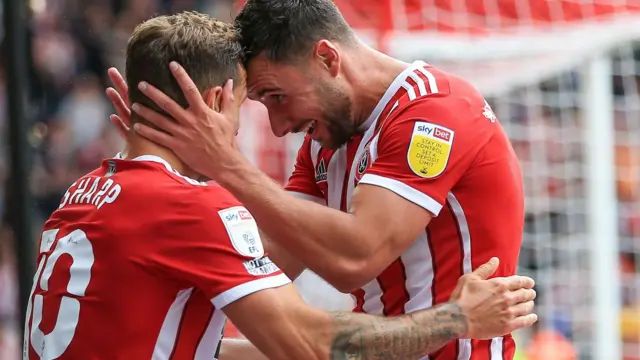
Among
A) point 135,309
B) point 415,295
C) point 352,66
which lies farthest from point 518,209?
point 135,309

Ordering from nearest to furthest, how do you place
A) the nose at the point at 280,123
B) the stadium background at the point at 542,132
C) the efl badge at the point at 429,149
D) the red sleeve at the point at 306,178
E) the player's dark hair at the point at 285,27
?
1. the efl badge at the point at 429,149
2. the player's dark hair at the point at 285,27
3. the nose at the point at 280,123
4. the red sleeve at the point at 306,178
5. the stadium background at the point at 542,132

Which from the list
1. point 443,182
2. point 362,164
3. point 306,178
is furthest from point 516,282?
point 306,178

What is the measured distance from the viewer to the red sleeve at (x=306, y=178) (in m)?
3.65

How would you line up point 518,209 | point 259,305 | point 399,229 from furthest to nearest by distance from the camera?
point 518,209 < point 399,229 < point 259,305

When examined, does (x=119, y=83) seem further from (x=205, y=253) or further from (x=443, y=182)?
(x=443, y=182)

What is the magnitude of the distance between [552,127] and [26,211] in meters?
4.99

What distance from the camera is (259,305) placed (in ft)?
8.35

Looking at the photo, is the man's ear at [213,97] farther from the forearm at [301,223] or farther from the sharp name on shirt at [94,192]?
the sharp name on shirt at [94,192]

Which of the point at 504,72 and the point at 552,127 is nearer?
the point at 504,72

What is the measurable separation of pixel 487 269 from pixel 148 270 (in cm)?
99

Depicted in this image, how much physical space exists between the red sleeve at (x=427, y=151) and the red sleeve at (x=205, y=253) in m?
0.64

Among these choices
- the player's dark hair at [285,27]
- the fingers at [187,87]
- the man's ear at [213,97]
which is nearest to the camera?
the fingers at [187,87]

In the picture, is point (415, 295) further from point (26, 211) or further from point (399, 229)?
point (26, 211)

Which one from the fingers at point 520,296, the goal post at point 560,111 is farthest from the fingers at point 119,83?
the goal post at point 560,111
